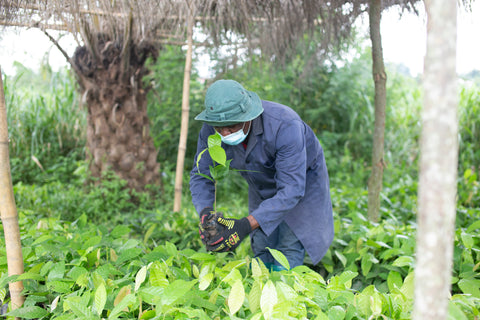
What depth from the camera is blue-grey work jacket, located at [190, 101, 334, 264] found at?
6.26 ft

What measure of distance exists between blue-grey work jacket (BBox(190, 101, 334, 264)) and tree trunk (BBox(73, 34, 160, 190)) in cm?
239

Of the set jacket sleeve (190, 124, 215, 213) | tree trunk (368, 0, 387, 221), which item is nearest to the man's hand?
jacket sleeve (190, 124, 215, 213)

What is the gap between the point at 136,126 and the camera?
4.47 m

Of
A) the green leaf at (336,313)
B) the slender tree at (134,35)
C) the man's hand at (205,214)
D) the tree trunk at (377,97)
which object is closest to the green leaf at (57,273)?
the man's hand at (205,214)

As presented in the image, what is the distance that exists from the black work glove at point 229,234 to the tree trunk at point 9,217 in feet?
2.72

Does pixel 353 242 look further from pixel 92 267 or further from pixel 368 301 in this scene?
pixel 92 267

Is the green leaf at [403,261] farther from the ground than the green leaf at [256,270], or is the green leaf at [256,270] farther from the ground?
the green leaf at [256,270]

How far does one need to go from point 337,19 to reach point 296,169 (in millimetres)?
1863

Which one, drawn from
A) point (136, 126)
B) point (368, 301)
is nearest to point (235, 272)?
point (368, 301)

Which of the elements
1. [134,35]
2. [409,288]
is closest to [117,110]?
[134,35]

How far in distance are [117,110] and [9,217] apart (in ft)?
9.57

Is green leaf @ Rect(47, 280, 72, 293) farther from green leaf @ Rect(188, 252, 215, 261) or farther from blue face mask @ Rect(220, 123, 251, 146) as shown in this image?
blue face mask @ Rect(220, 123, 251, 146)

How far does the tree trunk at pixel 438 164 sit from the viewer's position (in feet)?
2.11

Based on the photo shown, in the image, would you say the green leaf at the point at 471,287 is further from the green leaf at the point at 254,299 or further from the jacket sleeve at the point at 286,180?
the green leaf at the point at 254,299
